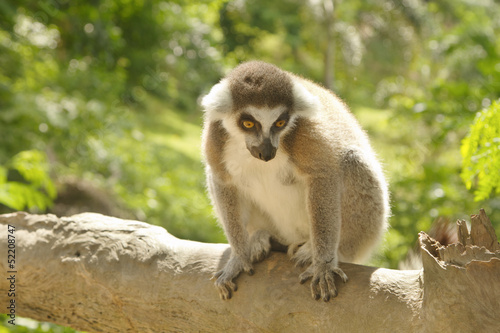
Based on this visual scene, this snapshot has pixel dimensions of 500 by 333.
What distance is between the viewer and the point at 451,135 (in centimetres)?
898

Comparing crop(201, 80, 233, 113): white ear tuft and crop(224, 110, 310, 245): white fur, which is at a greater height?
crop(201, 80, 233, 113): white ear tuft

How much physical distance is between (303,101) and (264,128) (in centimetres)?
32

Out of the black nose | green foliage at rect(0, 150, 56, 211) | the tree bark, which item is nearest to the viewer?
the tree bark

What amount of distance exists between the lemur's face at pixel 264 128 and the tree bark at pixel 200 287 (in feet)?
2.31

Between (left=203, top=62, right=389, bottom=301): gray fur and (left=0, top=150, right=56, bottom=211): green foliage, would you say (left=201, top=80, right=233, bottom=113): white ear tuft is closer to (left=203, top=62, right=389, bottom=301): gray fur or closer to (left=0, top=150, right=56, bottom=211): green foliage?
(left=203, top=62, right=389, bottom=301): gray fur

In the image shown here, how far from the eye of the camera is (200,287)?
291 cm

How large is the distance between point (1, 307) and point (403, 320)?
2.68 metres

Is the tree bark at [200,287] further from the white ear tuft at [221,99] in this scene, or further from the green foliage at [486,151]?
the white ear tuft at [221,99]

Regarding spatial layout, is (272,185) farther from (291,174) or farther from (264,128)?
(264,128)

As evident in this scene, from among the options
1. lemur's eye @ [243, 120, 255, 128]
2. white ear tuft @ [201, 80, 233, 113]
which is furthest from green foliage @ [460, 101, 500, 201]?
white ear tuft @ [201, 80, 233, 113]

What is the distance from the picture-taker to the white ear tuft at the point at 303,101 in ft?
10.0

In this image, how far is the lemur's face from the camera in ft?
9.52

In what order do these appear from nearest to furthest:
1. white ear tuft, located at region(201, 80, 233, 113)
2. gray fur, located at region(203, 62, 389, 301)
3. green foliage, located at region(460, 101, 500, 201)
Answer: green foliage, located at region(460, 101, 500, 201) → gray fur, located at region(203, 62, 389, 301) → white ear tuft, located at region(201, 80, 233, 113)

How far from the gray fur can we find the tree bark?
0.15 meters
